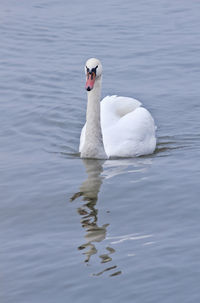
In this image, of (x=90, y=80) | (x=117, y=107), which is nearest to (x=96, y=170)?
(x=90, y=80)

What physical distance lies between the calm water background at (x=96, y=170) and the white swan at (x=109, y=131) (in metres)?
0.18

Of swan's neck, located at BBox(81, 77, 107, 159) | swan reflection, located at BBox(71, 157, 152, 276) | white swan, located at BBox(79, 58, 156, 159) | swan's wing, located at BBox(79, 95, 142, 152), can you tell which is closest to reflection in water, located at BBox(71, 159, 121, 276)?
swan reflection, located at BBox(71, 157, 152, 276)

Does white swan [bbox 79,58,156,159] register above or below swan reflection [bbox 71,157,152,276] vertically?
above

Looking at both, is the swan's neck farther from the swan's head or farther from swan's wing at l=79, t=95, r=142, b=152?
swan's wing at l=79, t=95, r=142, b=152

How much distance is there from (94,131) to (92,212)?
2.36m

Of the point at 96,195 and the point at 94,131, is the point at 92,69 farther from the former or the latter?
the point at 96,195

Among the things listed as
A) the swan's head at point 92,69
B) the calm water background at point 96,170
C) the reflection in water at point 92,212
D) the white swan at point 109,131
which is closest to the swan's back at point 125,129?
the white swan at point 109,131

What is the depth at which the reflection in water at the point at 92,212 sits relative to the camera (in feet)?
27.4

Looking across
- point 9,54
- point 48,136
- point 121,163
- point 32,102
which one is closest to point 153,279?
point 121,163

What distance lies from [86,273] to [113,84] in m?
8.18

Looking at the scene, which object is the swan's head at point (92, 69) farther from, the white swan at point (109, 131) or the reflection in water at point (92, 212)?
the reflection in water at point (92, 212)

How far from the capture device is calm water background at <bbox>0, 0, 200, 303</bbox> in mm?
7777

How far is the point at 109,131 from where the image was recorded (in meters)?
12.3

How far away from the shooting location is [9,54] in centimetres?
1750
